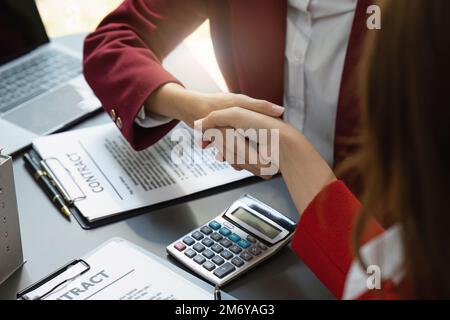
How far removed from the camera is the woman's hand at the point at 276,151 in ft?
2.52

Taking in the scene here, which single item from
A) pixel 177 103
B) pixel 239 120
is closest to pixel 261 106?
pixel 239 120

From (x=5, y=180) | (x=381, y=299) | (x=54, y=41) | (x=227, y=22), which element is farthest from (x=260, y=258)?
(x=54, y=41)

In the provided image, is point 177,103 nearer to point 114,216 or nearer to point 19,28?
point 114,216

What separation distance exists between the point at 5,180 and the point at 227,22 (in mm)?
484

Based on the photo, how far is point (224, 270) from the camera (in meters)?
0.73

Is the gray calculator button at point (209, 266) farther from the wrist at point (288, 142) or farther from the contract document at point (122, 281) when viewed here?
the wrist at point (288, 142)

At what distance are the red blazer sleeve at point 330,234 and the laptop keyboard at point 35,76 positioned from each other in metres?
0.58

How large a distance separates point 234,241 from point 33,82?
1.77 ft

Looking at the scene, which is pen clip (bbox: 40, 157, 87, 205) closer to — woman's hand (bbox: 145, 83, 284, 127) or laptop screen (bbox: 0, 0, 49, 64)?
woman's hand (bbox: 145, 83, 284, 127)

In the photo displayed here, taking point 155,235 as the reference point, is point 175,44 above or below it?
above

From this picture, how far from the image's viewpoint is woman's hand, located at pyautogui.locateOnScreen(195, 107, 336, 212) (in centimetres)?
77

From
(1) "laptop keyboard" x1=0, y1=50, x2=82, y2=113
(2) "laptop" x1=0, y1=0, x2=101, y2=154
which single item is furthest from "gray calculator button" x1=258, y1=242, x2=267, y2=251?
(1) "laptop keyboard" x1=0, y1=50, x2=82, y2=113

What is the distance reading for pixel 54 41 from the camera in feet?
4.09
